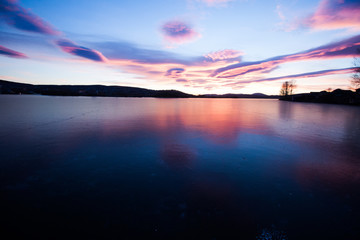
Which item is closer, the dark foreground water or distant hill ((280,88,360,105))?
the dark foreground water

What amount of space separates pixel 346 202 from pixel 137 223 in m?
6.69

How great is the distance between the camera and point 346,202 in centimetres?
504

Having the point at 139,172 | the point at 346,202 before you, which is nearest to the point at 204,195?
the point at 139,172

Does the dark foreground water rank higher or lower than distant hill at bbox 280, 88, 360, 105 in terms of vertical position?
lower

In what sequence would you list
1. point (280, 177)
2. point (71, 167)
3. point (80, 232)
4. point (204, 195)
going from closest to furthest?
point (80, 232), point (204, 195), point (280, 177), point (71, 167)

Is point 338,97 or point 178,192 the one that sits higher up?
point 338,97

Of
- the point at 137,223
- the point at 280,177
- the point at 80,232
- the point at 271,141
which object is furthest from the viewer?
the point at 271,141

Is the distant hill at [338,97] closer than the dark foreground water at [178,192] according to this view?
No

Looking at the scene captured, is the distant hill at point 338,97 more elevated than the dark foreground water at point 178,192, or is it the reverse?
the distant hill at point 338,97

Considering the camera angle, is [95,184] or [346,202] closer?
[346,202]

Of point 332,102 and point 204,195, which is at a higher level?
point 332,102

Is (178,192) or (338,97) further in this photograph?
(338,97)

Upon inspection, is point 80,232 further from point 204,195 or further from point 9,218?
point 204,195

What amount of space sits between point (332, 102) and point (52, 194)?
99518mm
